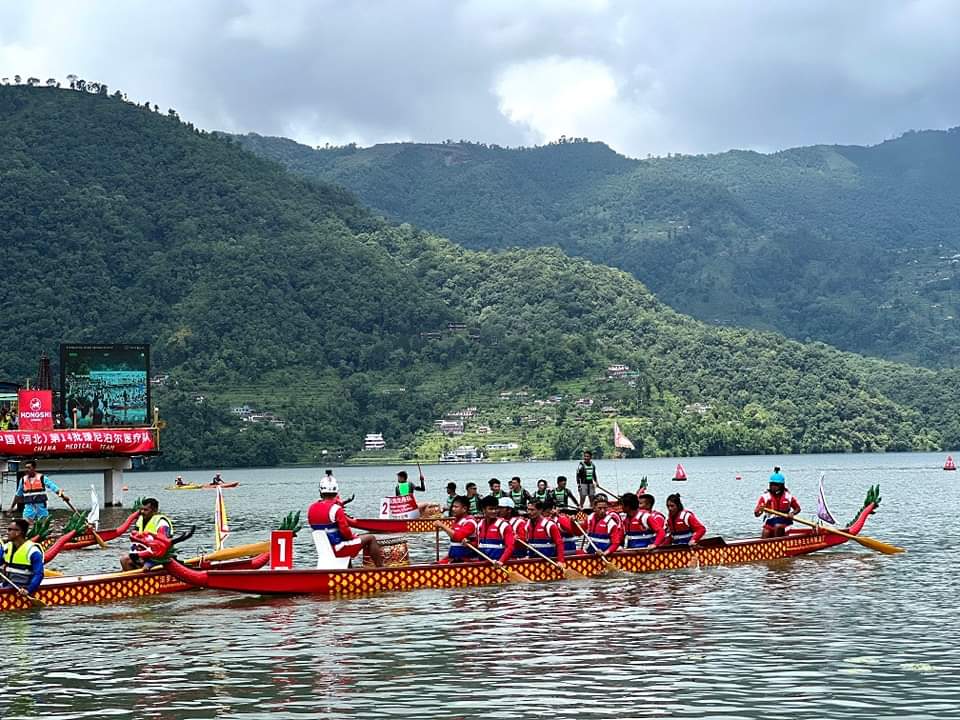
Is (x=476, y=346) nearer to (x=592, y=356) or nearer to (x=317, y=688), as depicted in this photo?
(x=592, y=356)

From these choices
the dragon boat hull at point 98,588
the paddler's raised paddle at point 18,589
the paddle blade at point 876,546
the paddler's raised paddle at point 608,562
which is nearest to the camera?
the paddler's raised paddle at point 18,589

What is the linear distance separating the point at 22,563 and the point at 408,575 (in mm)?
7476

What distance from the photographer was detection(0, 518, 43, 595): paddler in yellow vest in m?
25.5

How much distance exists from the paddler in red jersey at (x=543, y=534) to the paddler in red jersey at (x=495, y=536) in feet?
2.08

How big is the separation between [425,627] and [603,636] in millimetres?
3298

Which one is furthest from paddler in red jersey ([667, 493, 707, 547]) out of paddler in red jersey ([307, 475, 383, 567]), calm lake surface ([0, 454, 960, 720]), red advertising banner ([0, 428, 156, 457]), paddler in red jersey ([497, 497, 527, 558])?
red advertising banner ([0, 428, 156, 457])

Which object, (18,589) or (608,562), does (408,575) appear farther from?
(18,589)

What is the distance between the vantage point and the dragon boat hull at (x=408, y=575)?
26703 mm

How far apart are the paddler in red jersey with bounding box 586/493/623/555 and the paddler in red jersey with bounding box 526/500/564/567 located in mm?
1369

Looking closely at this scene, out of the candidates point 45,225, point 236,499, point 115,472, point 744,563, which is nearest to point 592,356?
point 45,225

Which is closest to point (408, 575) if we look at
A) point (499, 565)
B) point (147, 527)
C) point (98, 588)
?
point (499, 565)

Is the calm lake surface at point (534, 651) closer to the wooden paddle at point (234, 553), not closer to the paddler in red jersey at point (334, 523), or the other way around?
the paddler in red jersey at point (334, 523)

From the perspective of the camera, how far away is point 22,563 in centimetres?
2558

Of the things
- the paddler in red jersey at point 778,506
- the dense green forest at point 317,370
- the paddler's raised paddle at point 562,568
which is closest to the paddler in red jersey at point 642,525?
the paddler's raised paddle at point 562,568
